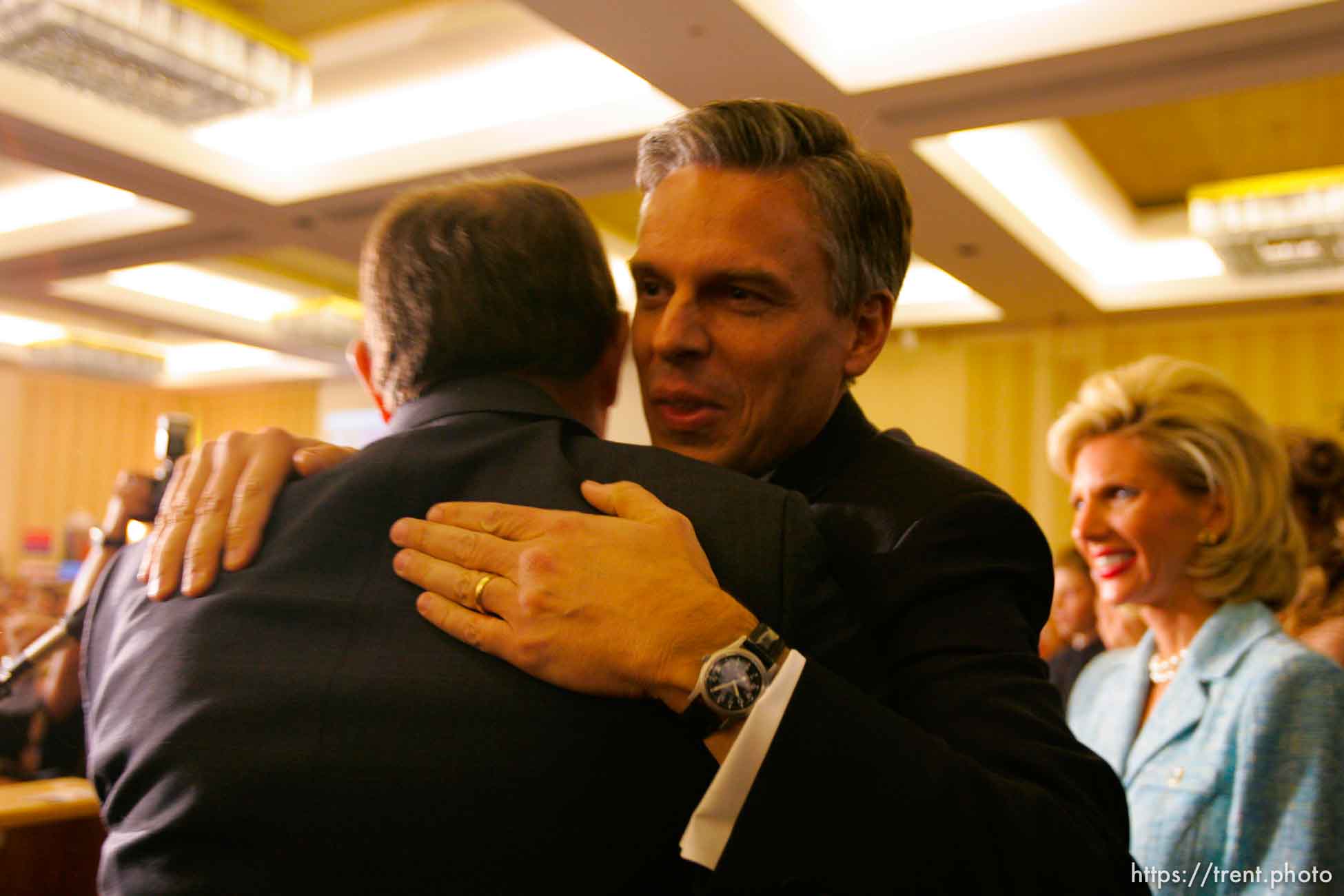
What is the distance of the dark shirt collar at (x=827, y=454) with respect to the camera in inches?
50.9

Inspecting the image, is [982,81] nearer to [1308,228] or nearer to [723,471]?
[1308,228]

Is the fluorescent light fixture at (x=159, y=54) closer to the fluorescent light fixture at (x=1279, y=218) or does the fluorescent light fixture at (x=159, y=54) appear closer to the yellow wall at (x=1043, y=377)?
the yellow wall at (x=1043, y=377)

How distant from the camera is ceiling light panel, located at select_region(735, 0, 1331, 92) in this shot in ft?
12.9

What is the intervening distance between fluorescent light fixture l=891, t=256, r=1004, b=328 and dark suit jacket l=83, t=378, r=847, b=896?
762 cm

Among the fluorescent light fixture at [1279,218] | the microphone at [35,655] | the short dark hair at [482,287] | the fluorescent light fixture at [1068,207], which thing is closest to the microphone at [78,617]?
the microphone at [35,655]

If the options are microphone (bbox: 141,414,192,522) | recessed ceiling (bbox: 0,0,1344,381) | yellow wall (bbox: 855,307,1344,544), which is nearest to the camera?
microphone (bbox: 141,414,192,522)

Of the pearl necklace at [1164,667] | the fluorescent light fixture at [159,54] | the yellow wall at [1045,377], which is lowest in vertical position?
the pearl necklace at [1164,667]

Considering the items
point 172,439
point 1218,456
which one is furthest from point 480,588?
point 1218,456

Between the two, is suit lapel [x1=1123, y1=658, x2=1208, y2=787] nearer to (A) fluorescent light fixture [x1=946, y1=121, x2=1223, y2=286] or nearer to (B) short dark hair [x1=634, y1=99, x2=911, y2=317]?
(B) short dark hair [x1=634, y1=99, x2=911, y2=317]

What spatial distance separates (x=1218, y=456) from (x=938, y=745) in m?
1.60

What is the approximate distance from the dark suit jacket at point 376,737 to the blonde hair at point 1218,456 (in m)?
1.51

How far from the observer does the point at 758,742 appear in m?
0.88

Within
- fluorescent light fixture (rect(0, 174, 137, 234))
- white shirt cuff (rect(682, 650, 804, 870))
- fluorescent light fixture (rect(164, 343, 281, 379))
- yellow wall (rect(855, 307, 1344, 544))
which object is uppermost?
fluorescent light fixture (rect(0, 174, 137, 234))

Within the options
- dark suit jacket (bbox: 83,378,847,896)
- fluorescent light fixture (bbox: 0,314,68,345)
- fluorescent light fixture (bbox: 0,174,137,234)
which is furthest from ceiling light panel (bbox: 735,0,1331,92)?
fluorescent light fixture (bbox: 0,314,68,345)
